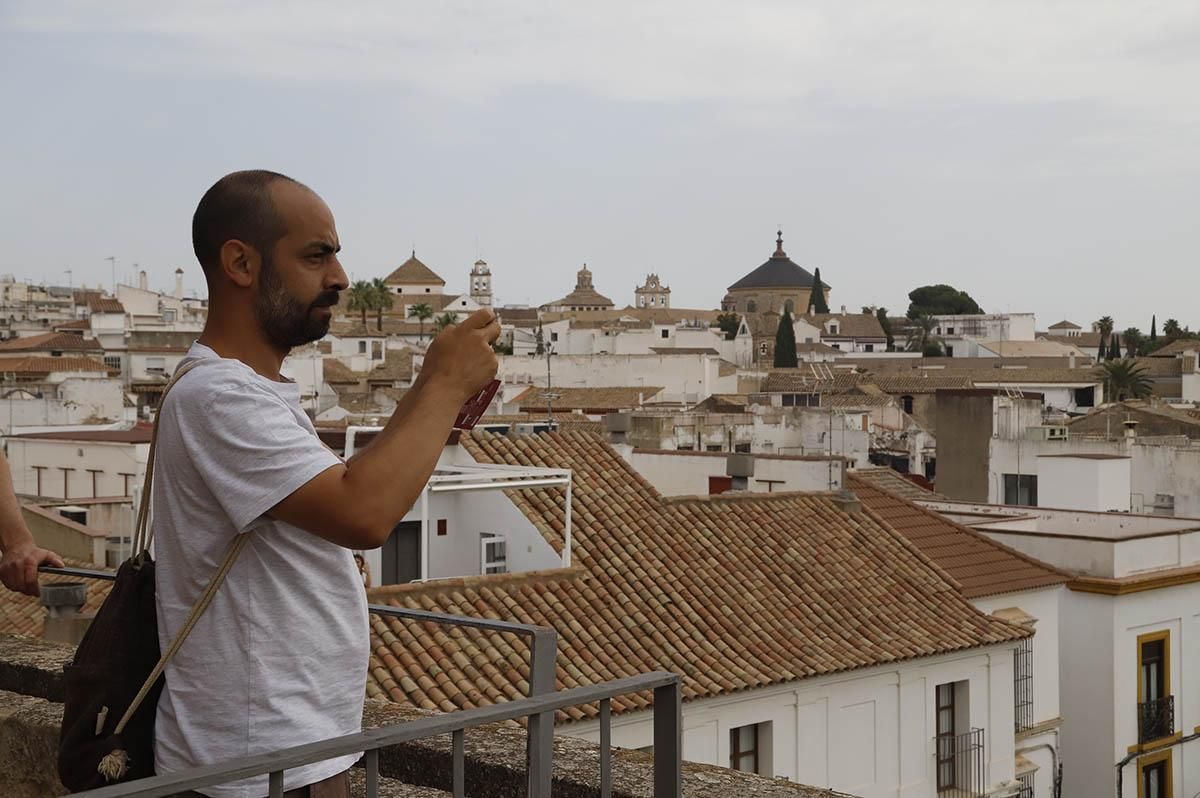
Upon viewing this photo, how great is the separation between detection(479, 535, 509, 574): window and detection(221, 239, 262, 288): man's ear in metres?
12.7

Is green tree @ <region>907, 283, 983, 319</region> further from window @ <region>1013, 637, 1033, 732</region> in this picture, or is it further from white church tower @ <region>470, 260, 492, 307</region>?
window @ <region>1013, 637, 1033, 732</region>

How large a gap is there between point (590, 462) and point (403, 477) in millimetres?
14471

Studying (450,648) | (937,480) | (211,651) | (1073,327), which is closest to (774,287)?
(1073,327)

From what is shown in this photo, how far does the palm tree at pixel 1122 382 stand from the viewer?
68.6 meters

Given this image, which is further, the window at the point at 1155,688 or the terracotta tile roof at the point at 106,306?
the terracotta tile roof at the point at 106,306

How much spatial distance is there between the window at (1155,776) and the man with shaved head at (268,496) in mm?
19945

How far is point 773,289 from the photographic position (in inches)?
6142

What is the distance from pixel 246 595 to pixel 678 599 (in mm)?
12514

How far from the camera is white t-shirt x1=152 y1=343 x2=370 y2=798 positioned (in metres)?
2.18

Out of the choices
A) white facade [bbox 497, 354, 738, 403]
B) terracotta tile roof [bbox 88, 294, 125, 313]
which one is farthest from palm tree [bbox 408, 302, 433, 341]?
white facade [bbox 497, 354, 738, 403]

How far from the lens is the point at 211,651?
223cm

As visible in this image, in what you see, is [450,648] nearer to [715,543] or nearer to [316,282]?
[715,543]

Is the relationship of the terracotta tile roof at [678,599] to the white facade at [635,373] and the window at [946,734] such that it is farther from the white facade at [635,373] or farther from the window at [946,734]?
the white facade at [635,373]

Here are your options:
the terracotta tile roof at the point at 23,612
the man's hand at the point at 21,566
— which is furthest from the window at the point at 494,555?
the man's hand at the point at 21,566
